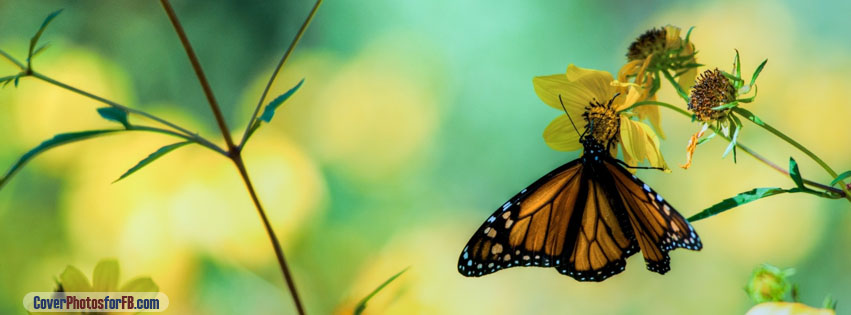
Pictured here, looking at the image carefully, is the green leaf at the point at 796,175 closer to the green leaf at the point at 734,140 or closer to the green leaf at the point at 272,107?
the green leaf at the point at 734,140

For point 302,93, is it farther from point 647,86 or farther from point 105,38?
point 647,86

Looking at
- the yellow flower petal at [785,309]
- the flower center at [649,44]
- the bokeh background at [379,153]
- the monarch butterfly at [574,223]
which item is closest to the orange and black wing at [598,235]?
the monarch butterfly at [574,223]

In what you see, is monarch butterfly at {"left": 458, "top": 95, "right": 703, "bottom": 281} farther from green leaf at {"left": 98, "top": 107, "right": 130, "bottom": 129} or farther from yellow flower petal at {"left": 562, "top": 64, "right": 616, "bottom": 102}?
green leaf at {"left": 98, "top": 107, "right": 130, "bottom": 129}

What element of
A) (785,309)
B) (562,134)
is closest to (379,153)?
(562,134)

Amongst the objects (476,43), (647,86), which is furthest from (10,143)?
(647,86)

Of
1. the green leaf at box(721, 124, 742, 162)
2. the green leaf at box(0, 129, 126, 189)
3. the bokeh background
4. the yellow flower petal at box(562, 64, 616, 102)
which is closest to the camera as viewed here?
the green leaf at box(0, 129, 126, 189)

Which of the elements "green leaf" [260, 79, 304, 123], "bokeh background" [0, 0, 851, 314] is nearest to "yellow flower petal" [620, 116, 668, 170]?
"green leaf" [260, 79, 304, 123]
